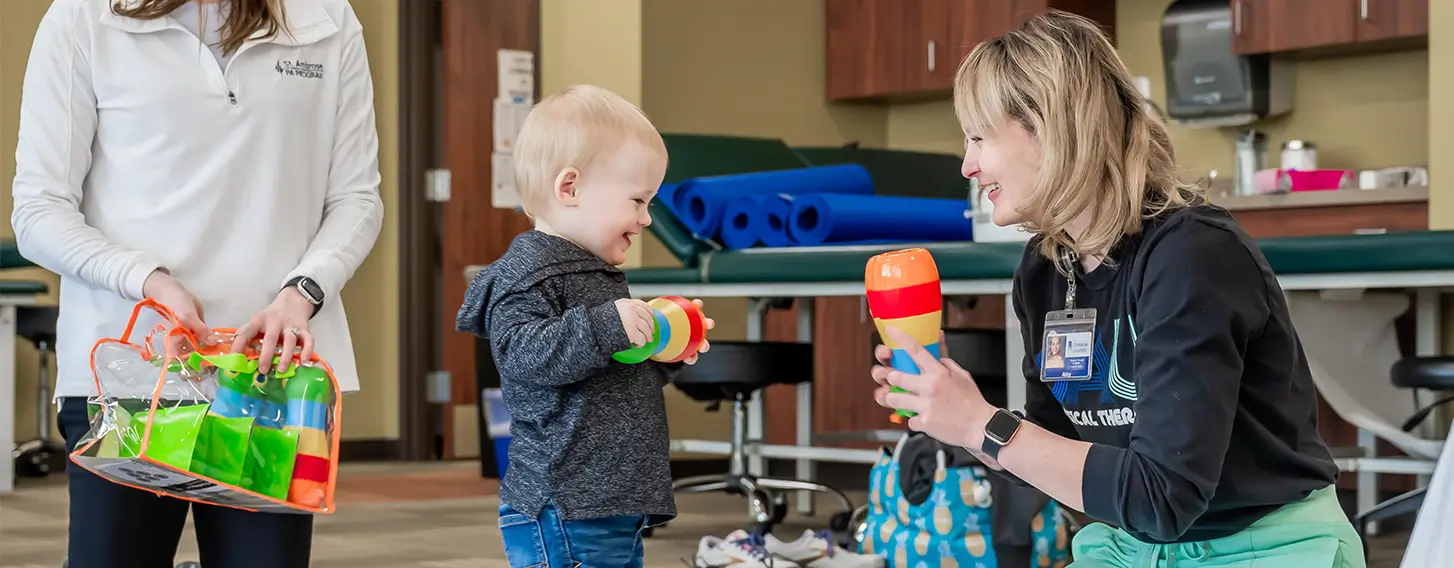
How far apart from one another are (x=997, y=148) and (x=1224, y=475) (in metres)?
0.36

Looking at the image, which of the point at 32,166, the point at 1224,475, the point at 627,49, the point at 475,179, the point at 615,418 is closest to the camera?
the point at 1224,475

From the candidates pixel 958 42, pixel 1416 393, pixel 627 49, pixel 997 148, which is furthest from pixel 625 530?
pixel 958 42

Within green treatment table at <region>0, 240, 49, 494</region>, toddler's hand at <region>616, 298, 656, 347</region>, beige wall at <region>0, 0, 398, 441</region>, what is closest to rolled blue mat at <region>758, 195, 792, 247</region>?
toddler's hand at <region>616, 298, 656, 347</region>

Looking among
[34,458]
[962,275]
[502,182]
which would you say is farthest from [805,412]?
[34,458]

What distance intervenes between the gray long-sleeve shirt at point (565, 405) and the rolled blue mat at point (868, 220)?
6.69ft

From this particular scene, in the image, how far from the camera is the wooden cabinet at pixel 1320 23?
17.0ft

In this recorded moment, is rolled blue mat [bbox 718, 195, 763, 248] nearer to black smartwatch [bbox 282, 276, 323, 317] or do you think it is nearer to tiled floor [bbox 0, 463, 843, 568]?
tiled floor [bbox 0, 463, 843, 568]

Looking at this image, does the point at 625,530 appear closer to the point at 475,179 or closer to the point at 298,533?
the point at 298,533

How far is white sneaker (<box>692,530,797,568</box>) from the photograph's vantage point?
11.2 feet

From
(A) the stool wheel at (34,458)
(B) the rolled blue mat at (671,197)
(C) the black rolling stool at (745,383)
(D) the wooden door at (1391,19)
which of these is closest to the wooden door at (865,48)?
(D) the wooden door at (1391,19)

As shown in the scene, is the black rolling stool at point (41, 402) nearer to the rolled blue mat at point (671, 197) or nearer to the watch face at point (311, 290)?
the rolled blue mat at point (671, 197)

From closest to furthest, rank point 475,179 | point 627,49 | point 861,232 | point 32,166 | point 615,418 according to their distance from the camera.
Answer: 1. point 32,166
2. point 615,418
3. point 861,232
4. point 627,49
5. point 475,179

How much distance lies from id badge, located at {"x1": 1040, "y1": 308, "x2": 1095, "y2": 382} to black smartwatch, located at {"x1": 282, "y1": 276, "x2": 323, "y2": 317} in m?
0.78

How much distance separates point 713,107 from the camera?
6.50 metres
